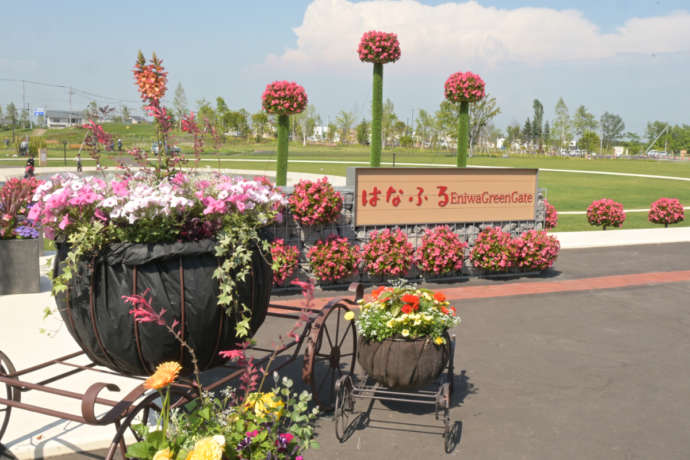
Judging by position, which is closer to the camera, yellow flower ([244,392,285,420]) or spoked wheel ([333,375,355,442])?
yellow flower ([244,392,285,420])

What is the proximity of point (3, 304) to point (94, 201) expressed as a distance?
5.75m

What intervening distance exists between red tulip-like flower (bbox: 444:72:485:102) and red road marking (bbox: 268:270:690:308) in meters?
5.17

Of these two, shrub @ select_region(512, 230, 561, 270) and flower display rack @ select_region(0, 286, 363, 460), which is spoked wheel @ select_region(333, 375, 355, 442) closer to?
flower display rack @ select_region(0, 286, 363, 460)

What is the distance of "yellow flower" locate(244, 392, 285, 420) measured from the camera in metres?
3.03

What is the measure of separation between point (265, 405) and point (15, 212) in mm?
6856

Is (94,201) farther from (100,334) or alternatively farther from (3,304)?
(3,304)

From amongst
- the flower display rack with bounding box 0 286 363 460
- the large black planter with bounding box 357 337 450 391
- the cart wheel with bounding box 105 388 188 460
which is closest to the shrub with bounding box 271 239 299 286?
the flower display rack with bounding box 0 286 363 460

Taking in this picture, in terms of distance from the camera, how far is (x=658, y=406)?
5012 millimetres

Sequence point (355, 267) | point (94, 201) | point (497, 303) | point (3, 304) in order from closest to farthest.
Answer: point (94, 201), point (3, 304), point (497, 303), point (355, 267)

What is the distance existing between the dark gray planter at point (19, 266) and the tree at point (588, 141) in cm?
12383

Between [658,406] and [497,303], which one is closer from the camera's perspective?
[658,406]

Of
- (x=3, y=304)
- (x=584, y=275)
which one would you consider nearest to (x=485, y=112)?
(x=584, y=275)

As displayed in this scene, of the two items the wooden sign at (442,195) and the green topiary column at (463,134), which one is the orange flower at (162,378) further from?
the green topiary column at (463,134)

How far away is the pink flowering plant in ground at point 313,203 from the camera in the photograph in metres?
8.71
